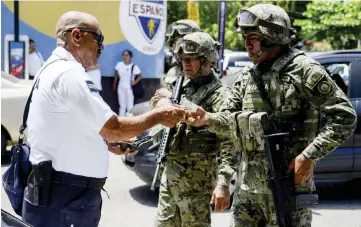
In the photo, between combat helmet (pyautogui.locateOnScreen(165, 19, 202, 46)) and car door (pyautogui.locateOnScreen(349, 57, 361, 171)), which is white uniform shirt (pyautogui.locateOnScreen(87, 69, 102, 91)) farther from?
combat helmet (pyautogui.locateOnScreen(165, 19, 202, 46))

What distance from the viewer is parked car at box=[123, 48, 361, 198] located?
605 cm

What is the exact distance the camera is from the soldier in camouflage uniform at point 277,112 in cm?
295

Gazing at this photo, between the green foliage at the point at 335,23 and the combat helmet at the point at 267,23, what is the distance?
16561 mm

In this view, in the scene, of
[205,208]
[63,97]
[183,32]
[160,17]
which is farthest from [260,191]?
[160,17]

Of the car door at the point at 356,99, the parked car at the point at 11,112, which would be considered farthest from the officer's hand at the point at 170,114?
the parked car at the point at 11,112

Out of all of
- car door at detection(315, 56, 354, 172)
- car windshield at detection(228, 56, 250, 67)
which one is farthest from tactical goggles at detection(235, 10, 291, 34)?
car windshield at detection(228, 56, 250, 67)

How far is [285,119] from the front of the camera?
3.06 m

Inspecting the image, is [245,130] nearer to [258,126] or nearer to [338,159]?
[258,126]

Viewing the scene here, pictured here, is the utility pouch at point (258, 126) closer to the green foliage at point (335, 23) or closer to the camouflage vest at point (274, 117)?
the camouflage vest at point (274, 117)

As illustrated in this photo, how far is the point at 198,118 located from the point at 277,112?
493 millimetres

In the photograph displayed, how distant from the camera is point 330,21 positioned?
2052cm

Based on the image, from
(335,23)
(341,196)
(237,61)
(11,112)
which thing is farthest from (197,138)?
(335,23)

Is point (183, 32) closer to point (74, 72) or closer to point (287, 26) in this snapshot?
point (287, 26)

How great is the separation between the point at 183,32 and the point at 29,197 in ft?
6.85
